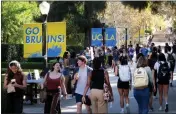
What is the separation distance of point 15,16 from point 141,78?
30328mm

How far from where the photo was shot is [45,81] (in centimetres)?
1044

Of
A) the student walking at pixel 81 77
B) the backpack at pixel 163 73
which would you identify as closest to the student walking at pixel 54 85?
the student walking at pixel 81 77

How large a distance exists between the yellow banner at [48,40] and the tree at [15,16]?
2110cm

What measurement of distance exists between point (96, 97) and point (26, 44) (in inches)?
324

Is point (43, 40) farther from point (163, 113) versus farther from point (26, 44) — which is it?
point (163, 113)

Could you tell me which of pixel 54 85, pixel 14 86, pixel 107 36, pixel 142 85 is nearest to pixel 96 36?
pixel 107 36

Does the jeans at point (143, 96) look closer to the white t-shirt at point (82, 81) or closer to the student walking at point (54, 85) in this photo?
the white t-shirt at point (82, 81)

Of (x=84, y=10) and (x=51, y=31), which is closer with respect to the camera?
(x=51, y=31)

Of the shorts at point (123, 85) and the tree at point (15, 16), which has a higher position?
the tree at point (15, 16)

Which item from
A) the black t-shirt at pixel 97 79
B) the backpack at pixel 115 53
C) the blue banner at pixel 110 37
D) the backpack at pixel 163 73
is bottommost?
the backpack at pixel 115 53

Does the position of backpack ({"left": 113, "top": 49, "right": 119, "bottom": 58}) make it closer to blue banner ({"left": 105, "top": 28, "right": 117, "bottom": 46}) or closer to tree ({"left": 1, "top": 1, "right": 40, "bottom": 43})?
blue banner ({"left": 105, "top": 28, "right": 117, "bottom": 46})

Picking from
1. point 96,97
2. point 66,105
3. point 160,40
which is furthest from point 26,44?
point 160,40

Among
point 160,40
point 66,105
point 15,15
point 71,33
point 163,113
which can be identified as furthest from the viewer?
point 160,40

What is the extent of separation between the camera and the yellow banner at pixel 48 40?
667 inches
